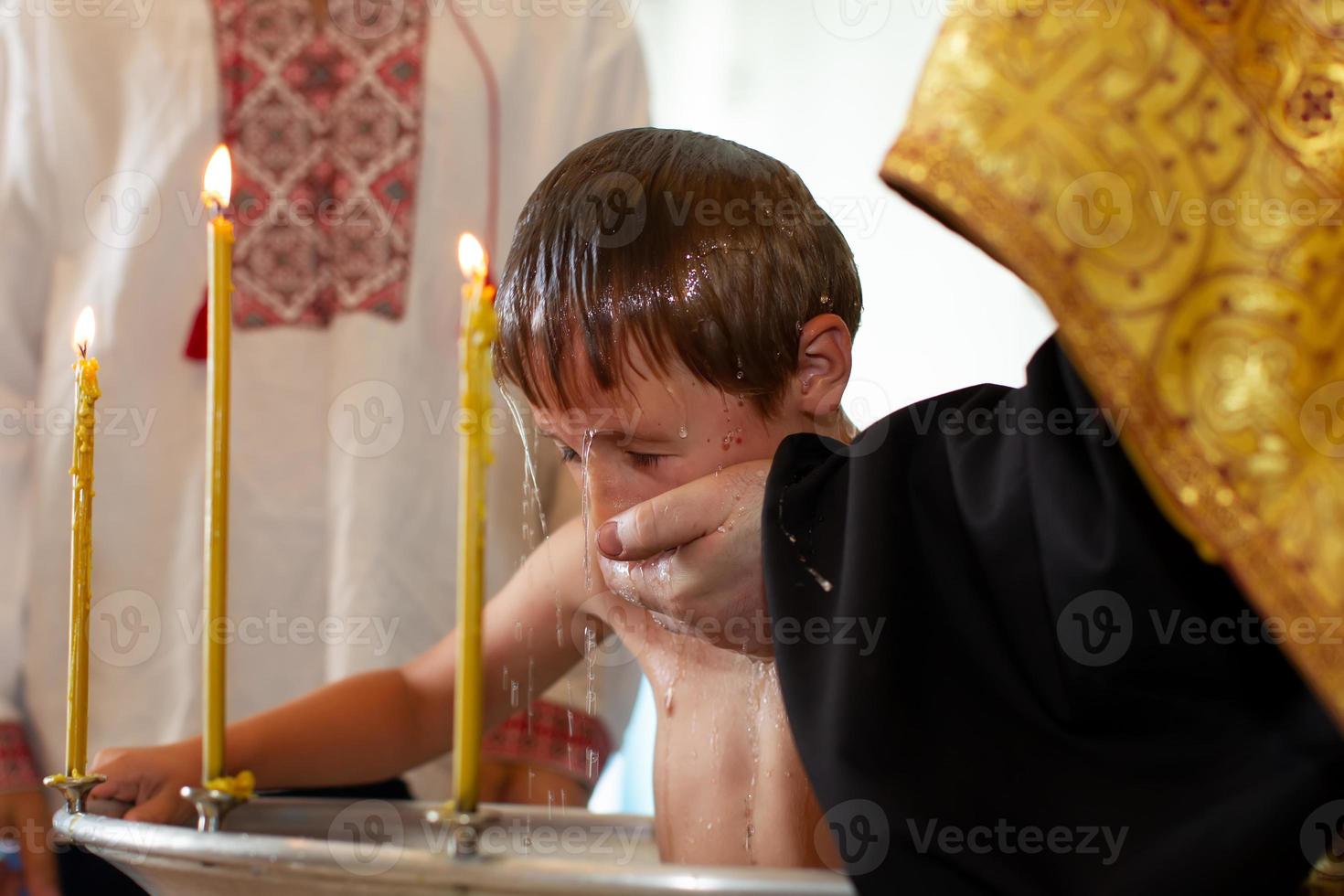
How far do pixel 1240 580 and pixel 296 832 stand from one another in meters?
0.50

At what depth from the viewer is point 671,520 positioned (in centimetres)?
50

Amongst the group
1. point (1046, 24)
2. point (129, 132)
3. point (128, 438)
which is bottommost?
point (128, 438)

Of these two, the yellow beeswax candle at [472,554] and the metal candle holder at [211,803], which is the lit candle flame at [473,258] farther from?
the metal candle holder at [211,803]

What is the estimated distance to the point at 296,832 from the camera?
0.65 metres

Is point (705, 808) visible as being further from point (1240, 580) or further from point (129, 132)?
point (129, 132)

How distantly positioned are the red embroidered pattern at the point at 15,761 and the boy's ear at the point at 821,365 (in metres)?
0.76

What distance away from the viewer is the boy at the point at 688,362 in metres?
0.70

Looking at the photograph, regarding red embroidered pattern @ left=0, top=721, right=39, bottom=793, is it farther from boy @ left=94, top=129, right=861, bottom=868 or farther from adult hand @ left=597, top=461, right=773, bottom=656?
adult hand @ left=597, top=461, right=773, bottom=656

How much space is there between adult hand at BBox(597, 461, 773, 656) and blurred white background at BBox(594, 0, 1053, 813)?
977 millimetres

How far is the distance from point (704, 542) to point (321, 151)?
2.62ft

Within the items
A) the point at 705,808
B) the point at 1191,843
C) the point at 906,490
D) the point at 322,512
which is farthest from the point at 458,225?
the point at 1191,843

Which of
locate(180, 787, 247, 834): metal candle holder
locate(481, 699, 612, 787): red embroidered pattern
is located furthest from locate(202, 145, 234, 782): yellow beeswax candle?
locate(481, 699, 612, 787): red embroidered pattern

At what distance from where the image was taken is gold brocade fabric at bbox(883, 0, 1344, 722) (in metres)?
0.36

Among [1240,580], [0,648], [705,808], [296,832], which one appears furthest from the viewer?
[0,648]
